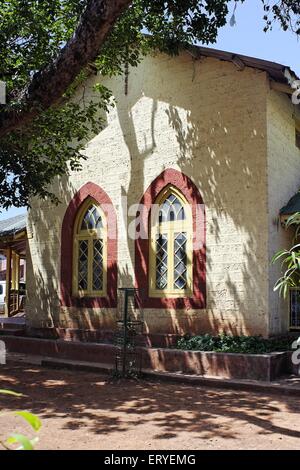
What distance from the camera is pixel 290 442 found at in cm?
553

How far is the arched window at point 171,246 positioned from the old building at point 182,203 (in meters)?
0.02

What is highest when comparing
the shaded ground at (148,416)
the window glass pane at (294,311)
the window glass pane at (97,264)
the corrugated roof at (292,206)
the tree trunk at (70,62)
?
the tree trunk at (70,62)

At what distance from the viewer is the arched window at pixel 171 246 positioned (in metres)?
11.2

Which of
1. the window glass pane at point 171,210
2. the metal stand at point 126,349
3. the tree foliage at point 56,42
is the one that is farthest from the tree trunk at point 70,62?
the window glass pane at point 171,210

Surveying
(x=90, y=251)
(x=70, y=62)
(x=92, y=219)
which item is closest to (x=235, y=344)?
(x=90, y=251)

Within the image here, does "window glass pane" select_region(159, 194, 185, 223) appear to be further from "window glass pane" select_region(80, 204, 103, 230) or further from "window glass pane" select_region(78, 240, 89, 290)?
"window glass pane" select_region(78, 240, 89, 290)

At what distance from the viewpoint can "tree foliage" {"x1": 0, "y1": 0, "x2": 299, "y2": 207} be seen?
31.3 feet

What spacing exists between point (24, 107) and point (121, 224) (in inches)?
181

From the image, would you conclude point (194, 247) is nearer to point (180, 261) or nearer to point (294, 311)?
point (180, 261)

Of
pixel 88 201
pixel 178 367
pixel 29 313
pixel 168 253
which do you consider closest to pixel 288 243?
pixel 168 253

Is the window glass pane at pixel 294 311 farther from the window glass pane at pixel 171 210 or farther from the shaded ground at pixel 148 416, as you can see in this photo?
the shaded ground at pixel 148 416

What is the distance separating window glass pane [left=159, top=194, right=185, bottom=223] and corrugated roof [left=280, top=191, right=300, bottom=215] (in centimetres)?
219

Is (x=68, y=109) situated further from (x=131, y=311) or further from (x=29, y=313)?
(x=29, y=313)

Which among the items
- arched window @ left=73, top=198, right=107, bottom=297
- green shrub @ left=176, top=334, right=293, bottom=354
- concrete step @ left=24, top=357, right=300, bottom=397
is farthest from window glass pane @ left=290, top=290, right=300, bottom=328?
arched window @ left=73, top=198, right=107, bottom=297
